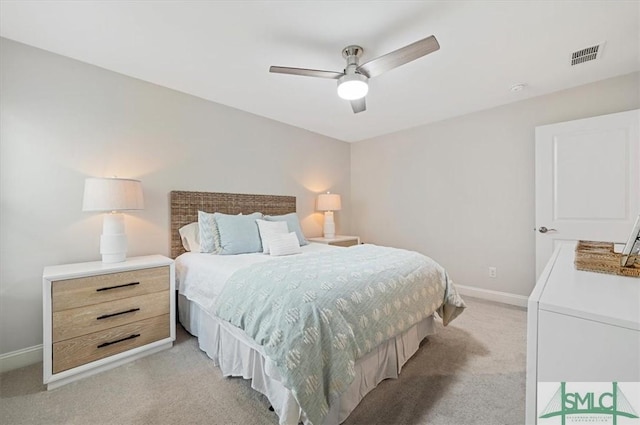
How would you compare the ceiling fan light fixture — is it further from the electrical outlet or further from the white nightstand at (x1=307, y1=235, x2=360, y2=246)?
the electrical outlet

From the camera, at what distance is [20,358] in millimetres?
1988

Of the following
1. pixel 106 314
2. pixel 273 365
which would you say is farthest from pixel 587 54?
pixel 106 314

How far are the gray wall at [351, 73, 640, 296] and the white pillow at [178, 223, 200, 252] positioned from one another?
2.90 metres

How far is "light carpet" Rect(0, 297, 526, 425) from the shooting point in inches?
58.6

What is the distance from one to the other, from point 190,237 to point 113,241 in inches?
27.0

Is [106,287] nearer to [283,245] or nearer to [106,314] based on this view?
[106,314]

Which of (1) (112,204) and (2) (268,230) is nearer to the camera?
(1) (112,204)

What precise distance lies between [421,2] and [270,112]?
2.19 metres

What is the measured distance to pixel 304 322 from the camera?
1.29m

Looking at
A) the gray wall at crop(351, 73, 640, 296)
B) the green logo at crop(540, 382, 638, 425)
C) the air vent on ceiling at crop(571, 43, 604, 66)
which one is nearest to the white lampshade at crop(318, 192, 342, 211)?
the gray wall at crop(351, 73, 640, 296)

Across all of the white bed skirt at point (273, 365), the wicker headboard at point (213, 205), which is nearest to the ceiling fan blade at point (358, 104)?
the wicker headboard at point (213, 205)

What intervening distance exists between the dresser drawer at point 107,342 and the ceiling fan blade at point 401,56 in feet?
8.40

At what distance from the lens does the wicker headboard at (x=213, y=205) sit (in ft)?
9.11

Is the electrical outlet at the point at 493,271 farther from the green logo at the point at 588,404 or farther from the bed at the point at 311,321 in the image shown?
the green logo at the point at 588,404
